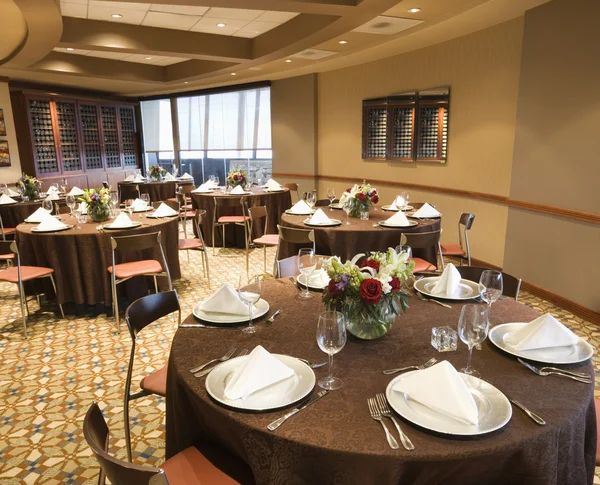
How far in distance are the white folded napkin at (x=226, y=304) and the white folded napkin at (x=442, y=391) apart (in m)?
0.82

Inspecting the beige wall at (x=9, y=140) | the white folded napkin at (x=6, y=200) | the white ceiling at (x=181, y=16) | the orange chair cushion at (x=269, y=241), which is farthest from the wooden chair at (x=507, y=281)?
the beige wall at (x=9, y=140)

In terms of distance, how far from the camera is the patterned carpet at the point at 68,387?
238cm

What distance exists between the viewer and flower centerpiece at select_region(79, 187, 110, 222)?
438 centimetres

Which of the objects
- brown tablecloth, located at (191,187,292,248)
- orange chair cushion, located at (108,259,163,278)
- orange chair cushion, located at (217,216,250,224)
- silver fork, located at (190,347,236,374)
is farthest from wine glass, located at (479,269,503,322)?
brown tablecloth, located at (191,187,292,248)

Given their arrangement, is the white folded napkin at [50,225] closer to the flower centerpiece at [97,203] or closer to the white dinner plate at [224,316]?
the flower centerpiece at [97,203]

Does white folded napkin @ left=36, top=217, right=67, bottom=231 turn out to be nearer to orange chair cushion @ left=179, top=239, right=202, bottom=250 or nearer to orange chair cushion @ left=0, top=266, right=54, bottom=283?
orange chair cushion @ left=0, top=266, right=54, bottom=283

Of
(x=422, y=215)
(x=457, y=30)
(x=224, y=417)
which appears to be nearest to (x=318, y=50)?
(x=457, y=30)

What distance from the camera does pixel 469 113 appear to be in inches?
230

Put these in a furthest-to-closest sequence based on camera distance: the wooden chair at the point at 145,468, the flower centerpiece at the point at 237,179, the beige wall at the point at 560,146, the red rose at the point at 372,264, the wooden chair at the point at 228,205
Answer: the flower centerpiece at the point at 237,179 < the wooden chair at the point at 228,205 < the beige wall at the point at 560,146 < the red rose at the point at 372,264 < the wooden chair at the point at 145,468

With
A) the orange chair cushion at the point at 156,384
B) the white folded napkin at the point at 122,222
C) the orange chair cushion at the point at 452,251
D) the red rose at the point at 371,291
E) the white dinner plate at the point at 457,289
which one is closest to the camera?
the red rose at the point at 371,291

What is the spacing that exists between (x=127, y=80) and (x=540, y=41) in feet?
23.5

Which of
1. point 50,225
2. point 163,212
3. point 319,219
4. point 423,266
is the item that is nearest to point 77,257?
point 50,225

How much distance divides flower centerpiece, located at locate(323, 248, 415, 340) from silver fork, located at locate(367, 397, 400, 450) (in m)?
0.36

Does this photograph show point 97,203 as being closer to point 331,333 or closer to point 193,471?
point 193,471
